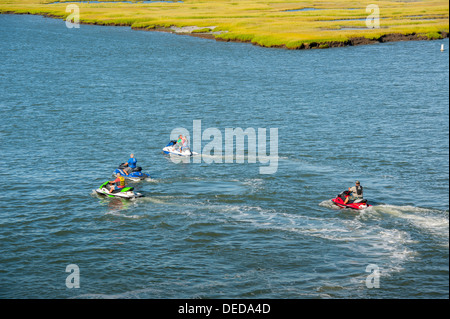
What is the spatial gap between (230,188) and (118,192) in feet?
35.7

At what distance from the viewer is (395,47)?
14688 centimetres

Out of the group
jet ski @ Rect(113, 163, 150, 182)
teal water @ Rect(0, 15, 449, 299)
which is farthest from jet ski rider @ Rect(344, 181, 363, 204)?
jet ski @ Rect(113, 163, 150, 182)

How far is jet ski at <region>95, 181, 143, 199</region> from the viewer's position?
55375mm

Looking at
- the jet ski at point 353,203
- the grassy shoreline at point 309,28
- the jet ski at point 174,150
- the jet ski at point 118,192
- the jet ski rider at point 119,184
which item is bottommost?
the jet ski at point 353,203

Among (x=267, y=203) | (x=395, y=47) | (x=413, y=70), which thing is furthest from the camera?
(x=395, y=47)

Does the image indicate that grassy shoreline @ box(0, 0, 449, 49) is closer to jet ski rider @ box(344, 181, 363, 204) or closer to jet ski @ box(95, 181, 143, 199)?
jet ski @ box(95, 181, 143, 199)

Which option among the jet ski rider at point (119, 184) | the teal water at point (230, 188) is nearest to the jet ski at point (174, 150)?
the teal water at point (230, 188)

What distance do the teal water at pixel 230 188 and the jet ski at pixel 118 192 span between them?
2.87 feet

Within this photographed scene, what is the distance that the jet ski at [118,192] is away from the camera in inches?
2180

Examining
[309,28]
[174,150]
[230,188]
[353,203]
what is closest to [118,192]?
[230,188]

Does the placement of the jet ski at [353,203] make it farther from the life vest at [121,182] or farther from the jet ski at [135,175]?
the jet ski at [135,175]
